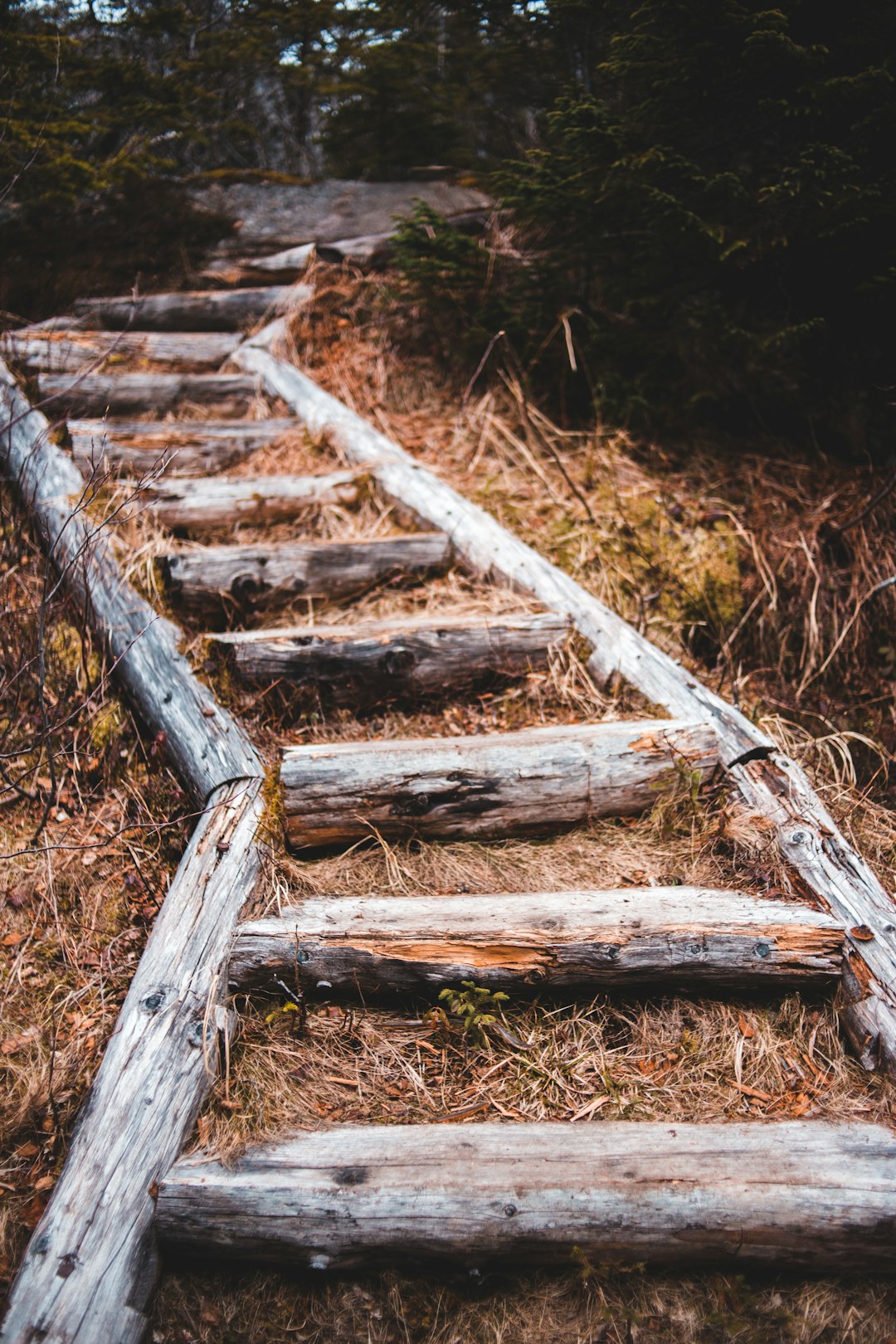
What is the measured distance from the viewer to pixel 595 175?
3551 mm

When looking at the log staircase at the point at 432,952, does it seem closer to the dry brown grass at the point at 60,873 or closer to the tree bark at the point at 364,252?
the dry brown grass at the point at 60,873

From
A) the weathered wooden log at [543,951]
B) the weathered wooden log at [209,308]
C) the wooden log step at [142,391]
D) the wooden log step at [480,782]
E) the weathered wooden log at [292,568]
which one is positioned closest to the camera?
the weathered wooden log at [543,951]

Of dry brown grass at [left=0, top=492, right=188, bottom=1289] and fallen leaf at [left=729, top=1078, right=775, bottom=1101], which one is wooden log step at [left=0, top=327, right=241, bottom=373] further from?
fallen leaf at [left=729, top=1078, right=775, bottom=1101]

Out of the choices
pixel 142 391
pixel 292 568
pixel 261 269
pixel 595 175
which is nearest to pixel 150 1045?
pixel 292 568

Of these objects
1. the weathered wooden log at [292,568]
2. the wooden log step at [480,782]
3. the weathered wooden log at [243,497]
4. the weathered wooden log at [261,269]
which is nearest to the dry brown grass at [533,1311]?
the wooden log step at [480,782]

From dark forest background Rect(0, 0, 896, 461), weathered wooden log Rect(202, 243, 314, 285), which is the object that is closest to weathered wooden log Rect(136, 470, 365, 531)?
dark forest background Rect(0, 0, 896, 461)

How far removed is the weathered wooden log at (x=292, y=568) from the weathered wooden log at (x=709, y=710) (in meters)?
0.24

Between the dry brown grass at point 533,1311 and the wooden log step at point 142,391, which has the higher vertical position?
the wooden log step at point 142,391

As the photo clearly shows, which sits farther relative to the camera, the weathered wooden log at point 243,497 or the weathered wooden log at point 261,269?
the weathered wooden log at point 261,269

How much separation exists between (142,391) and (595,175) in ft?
9.08

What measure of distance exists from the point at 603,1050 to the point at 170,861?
1.39m

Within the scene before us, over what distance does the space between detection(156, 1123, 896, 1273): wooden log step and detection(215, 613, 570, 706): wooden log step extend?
1523mm

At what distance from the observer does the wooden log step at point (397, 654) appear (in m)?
2.63

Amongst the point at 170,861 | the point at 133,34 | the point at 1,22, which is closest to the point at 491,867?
the point at 170,861
